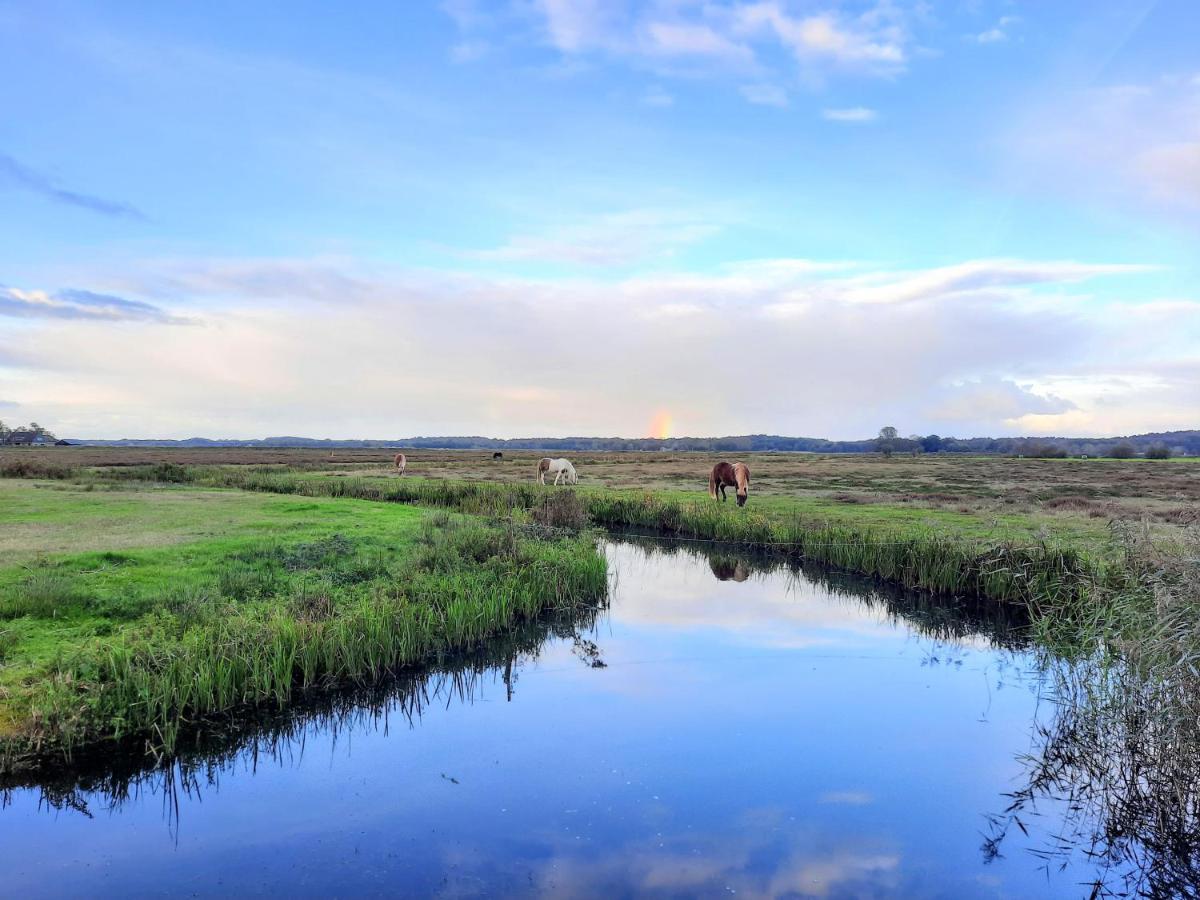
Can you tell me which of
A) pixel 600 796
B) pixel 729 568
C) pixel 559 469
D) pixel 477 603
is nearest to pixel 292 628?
pixel 477 603

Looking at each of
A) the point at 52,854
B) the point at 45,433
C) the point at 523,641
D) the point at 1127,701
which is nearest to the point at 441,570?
the point at 523,641

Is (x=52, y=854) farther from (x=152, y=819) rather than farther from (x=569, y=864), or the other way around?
(x=569, y=864)

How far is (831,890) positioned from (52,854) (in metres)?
6.77

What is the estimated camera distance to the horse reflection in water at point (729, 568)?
19.1 m

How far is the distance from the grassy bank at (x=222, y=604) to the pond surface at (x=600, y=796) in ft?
2.13

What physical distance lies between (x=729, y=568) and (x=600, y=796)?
1333 centimetres

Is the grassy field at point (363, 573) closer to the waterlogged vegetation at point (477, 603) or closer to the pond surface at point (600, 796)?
the waterlogged vegetation at point (477, 603)

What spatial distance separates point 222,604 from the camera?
1102 cm

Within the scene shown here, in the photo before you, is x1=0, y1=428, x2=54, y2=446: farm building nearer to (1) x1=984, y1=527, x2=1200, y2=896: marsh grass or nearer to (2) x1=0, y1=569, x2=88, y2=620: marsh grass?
(2) x1=0, y1=569, x2=88, y2=620: marsh grass

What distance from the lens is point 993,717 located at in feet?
31.6

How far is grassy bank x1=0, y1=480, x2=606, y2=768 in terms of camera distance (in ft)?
26.3

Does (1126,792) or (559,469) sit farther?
(559,469)

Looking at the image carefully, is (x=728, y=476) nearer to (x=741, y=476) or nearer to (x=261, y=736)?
(x=741, y=476)

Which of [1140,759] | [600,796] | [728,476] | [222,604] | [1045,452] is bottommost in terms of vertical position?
[600,796]
